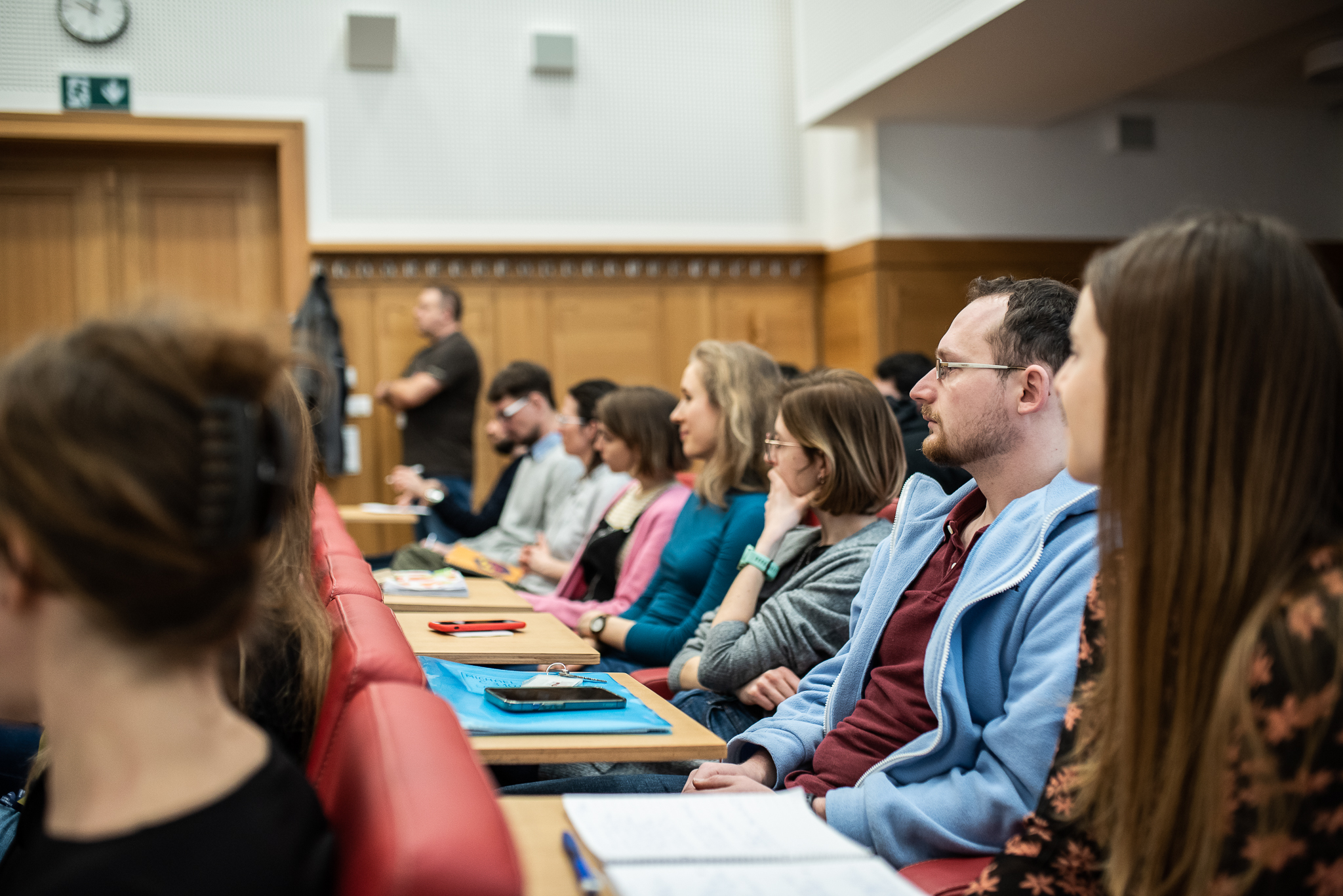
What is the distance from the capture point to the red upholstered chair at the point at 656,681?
2738mm

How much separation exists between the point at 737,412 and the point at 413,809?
7.70 ft

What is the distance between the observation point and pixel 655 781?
6.15 ft

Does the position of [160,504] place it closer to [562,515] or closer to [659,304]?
Answer: [562,515]

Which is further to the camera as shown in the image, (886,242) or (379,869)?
(886,242)

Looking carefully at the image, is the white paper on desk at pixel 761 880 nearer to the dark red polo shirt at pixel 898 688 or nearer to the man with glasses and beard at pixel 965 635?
the man with glasses and beard at pixel 965 635

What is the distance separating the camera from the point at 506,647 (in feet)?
7.49

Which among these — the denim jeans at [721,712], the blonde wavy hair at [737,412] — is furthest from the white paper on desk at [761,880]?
the blonde wavy hair at [737,412]

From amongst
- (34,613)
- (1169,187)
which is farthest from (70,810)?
(1169,187)

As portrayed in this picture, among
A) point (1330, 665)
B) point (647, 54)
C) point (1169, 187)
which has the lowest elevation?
point (1330, 665)

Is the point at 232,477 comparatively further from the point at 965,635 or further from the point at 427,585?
the point at 427,585

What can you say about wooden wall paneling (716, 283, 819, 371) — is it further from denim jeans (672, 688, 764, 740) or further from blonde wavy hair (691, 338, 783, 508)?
denim jeans (672, 688, 764, 740)

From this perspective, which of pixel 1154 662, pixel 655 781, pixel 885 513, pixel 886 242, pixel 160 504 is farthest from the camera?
pixel 886 242

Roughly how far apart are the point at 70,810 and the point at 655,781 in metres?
1.14

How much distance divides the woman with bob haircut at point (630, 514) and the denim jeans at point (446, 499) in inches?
69.0
